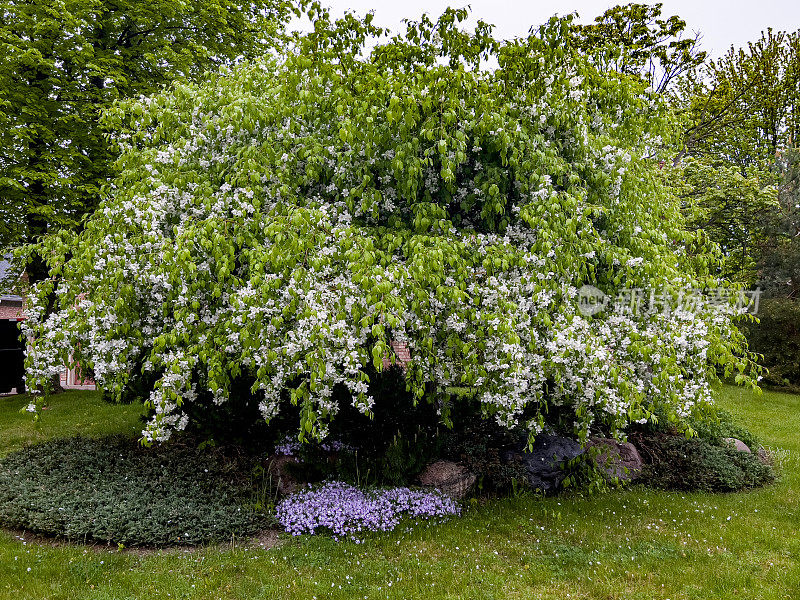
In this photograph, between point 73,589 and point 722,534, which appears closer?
point 73,589

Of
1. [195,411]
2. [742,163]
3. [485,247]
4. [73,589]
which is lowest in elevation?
[73,589]

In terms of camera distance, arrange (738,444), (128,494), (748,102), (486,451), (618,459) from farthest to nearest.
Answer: (748,102) < (738,444) < (618,459) < (486,451) < (128,494)

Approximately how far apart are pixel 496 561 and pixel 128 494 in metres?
4.57

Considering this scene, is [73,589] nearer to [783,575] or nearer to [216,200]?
[216,200]

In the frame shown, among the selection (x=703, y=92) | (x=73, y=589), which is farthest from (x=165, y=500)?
(x=703, y=92)

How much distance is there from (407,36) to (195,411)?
6137 mm

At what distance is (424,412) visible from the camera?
895cm

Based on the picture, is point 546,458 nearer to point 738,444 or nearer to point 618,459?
point 618,459

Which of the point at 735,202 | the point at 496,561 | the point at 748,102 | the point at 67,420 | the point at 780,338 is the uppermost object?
the point at 748,102

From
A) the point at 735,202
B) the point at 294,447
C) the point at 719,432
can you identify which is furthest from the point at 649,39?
the point at 294,447

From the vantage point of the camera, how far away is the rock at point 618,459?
8.97 m

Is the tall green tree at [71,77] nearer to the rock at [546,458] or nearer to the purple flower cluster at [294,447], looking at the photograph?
the purple flower cluster at [294,447]

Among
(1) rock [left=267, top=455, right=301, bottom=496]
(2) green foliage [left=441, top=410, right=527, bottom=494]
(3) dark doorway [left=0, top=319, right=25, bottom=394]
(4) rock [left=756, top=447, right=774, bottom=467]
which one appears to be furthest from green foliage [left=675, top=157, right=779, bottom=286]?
(3) dark doorway [left=0, top=319, right=25, bottom=394]

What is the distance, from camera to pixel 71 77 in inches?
541
